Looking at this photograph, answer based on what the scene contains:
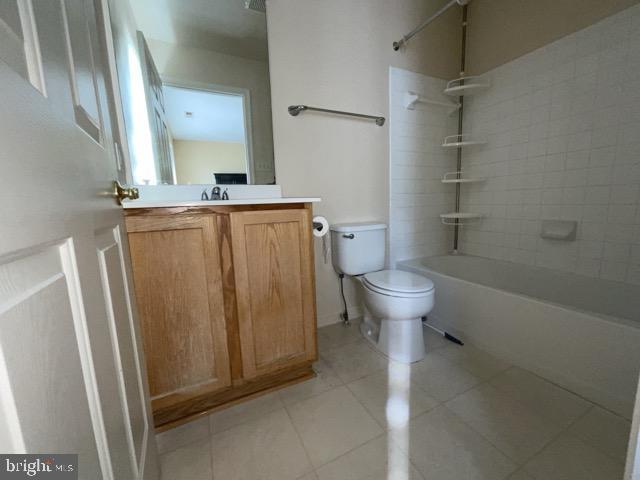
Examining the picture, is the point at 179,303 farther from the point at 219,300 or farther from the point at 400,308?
the point at 400,308

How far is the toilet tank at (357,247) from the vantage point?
166 centimetres

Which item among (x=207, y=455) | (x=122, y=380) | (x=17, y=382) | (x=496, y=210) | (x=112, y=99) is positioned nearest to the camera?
(x=17, y=382)

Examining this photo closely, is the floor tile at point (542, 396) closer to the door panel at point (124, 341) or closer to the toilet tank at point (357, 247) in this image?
the toilet tank at point (357, 247)

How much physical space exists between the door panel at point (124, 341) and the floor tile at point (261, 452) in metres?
0.38

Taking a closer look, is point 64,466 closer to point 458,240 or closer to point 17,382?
point 17,382

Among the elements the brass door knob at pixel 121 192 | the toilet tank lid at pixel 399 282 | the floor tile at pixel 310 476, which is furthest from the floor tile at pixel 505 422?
the brass door knob at pixel 121 192

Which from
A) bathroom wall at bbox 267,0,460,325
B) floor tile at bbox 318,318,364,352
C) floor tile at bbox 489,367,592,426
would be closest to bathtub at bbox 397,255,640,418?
floor tile at bbox 489,367,592,426

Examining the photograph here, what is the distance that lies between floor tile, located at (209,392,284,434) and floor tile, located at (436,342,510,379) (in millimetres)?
978

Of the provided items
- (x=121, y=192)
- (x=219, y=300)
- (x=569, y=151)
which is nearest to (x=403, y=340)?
(x=219, y=300)

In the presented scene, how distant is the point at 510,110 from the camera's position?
A: 185 centimetres

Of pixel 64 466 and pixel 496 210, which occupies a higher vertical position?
pixel 496 210

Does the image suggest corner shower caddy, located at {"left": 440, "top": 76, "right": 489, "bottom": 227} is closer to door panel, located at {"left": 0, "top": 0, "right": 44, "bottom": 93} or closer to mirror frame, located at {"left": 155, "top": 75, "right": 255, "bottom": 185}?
mirror frame, located at {"left": 155, "top": 75, "right": 255, "bottom": 185}

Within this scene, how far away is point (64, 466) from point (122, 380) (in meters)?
0.31

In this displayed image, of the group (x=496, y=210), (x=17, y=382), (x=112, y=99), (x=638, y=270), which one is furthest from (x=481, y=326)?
(x=112, y=99)
